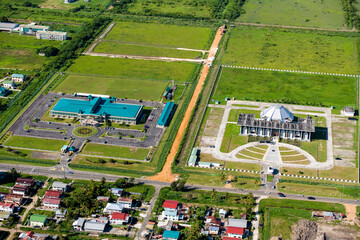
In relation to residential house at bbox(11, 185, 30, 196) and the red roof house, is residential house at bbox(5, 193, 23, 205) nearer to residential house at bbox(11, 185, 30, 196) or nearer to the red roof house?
residential house at bbox(11, 185, 30, 196)

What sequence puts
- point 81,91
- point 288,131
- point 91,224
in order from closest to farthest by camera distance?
1. point 91,224
2. point 288,131
3. point 81,91

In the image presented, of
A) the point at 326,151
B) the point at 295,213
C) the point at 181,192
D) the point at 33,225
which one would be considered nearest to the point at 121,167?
the point at 181,192

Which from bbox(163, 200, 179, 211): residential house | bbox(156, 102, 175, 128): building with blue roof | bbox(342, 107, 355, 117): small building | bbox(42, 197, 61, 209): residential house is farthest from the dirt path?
bbox(42, 197, 61, 209): residential house

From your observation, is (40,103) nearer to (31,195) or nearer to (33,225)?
(31,195)

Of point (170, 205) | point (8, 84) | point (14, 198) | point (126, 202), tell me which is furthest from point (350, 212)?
point (8, 84)

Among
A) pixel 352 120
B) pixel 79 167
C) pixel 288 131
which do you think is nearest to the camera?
pixel 79 167

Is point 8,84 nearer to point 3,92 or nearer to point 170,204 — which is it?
point 3,92

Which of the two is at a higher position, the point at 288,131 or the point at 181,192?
the point at 288,131
